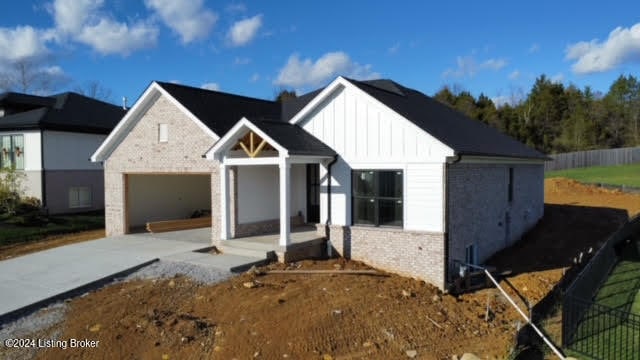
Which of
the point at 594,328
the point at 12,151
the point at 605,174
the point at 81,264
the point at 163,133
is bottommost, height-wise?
the point at 594,328

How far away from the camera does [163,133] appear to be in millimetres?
16391

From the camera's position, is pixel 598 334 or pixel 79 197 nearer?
pixel 598 334

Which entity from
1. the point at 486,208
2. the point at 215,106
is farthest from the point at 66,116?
the point at 486,208

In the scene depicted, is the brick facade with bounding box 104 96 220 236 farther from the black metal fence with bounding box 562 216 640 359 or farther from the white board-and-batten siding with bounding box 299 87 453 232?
the black metal fence with bounding box 562 216 640 359

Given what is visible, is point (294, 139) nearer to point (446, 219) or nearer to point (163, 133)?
point (446, 219)

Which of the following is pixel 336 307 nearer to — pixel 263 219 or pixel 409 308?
pixel 409 308

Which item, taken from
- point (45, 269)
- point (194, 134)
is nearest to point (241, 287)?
point (45, 269)

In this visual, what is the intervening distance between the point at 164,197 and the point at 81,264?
7.93 meters

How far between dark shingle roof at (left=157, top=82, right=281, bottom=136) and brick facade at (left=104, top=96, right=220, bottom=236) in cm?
37

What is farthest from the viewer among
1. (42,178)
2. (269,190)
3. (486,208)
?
(42,178)

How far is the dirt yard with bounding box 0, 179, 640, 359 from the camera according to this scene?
25.4 feet

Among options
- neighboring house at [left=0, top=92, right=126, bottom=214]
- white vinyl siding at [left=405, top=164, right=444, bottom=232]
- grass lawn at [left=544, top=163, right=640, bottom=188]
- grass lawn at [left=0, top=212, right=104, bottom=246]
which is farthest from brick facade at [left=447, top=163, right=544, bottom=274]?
grass lawn at [left=544, top=163, right=640, bottom=188]

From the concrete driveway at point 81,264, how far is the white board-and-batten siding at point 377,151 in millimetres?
3356

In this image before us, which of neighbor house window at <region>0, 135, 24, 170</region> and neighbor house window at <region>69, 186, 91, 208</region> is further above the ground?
neighbor house window at <region>0, 135, 24, 170</region>
